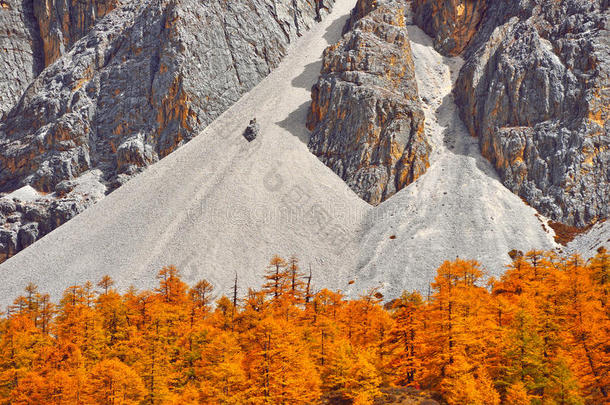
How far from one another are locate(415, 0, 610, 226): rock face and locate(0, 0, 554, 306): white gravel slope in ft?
16.4

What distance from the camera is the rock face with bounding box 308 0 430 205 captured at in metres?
Answer: 106

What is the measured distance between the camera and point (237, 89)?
132125 millimetres

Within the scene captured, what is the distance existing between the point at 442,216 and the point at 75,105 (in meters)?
91.7

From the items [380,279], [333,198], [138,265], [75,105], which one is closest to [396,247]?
[380,279]

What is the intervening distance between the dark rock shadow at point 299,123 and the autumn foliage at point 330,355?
65.0m

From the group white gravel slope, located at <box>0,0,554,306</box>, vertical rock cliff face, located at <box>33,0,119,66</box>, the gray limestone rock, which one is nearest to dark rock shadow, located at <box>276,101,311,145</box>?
white gravel slope, located at <box>0,0,554,306</box>

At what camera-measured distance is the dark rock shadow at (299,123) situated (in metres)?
115

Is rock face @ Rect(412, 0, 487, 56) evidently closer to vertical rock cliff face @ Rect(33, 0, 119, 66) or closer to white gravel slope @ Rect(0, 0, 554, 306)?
white gravel slope @ Rect(0, 0, 554, 306)

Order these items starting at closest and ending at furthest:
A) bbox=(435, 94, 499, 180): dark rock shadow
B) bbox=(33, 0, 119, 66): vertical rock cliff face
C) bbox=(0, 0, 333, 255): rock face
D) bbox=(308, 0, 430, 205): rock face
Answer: bbox=(435, 94, 499, 180): dark rock shadow → bbox=(308, 0, 430, 205): rock face → bbox=(0, 0, 333, 255): rock face → bbox=(33, 0, 119, 66): vertical rock cliff face

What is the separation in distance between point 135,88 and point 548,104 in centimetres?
9020

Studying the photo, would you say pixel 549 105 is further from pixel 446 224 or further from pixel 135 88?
pixel 135 88

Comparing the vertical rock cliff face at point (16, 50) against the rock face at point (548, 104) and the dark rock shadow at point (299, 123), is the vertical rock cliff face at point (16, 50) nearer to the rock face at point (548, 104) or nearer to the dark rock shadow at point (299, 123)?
A: the dark rock shadow at point (299, 123)

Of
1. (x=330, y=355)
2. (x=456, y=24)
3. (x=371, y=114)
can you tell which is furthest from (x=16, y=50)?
(x=330, y=355)

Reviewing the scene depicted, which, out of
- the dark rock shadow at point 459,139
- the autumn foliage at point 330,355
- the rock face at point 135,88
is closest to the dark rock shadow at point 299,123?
the rock face at point 135,88
